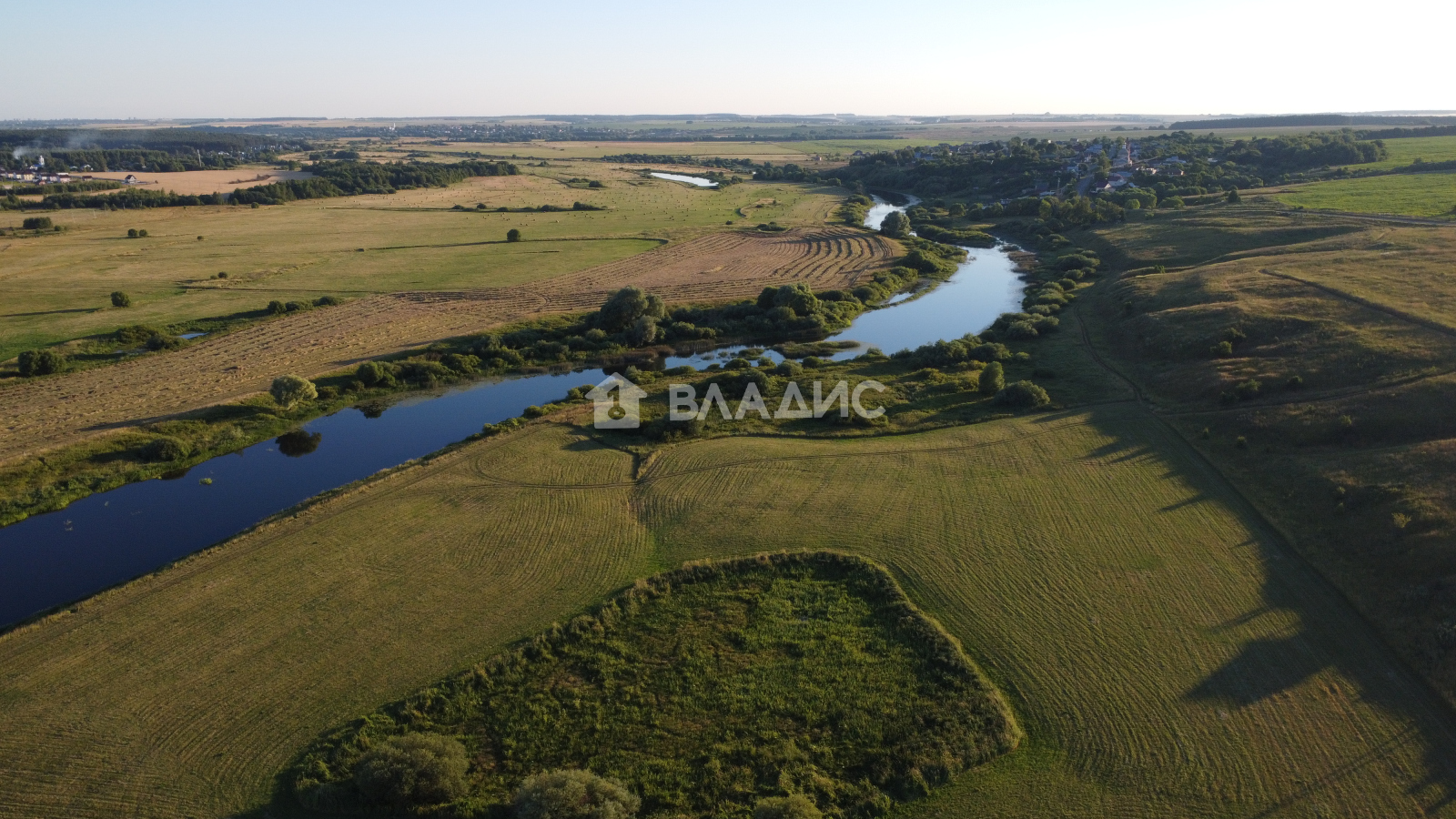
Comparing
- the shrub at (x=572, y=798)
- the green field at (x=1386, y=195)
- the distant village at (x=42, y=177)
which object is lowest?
the shrub at (x=572, y=798)

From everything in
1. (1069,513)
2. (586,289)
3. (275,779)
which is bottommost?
(275,779)

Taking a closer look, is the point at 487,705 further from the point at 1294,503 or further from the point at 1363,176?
the point at 1363,176

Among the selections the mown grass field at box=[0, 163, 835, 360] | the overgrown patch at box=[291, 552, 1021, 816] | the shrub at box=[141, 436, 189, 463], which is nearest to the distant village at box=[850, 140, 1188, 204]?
Answer: the mown grass field at box=[0, 163, 835, 360]

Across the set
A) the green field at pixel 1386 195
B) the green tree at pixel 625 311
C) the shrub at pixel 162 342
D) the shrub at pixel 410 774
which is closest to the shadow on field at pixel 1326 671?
the shrub at pixel 410 774

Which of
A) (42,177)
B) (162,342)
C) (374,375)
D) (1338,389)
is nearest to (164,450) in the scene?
(374,375)

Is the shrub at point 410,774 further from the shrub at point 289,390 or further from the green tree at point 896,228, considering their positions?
the green tree at point 896,228

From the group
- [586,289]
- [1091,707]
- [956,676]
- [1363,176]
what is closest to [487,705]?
[956,676]
